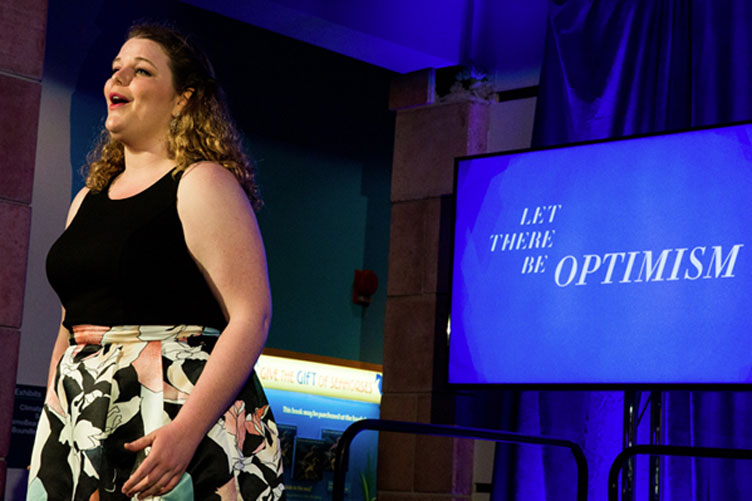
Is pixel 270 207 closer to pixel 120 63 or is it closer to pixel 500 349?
pixel 500 349

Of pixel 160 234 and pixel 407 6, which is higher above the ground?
pixel 407 6

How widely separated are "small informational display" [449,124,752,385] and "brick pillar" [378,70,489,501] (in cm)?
68

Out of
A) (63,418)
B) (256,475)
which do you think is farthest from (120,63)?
(256,475)

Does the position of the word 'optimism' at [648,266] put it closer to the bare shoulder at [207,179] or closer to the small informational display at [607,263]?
the small informational display at [607,263]

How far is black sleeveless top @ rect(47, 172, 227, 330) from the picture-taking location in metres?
1.40

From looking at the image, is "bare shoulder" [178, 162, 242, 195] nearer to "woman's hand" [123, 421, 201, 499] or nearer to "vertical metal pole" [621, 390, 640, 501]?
"woman's hand" [123, 421, 201, 499]

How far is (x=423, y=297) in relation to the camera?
4516mm

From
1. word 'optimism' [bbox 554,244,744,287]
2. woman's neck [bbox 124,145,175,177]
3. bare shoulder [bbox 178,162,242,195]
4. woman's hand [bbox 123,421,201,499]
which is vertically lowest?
woman's hand [bbox 123,421,201,499]

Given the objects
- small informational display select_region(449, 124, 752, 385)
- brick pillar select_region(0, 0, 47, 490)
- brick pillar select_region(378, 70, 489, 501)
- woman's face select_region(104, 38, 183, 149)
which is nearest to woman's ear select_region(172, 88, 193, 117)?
woman's face select_region(104, 38, 183, 149)

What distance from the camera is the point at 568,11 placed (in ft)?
13.9

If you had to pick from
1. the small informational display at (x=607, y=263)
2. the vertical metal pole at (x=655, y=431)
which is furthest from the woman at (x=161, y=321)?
the vertical metal pole at (x=655, y=431)

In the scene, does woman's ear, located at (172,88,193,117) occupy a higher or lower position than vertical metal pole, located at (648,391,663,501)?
higher

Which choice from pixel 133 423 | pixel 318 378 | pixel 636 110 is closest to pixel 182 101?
pixel 133 423

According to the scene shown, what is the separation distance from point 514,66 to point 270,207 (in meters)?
1.58
